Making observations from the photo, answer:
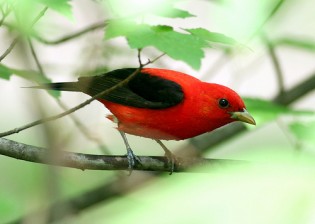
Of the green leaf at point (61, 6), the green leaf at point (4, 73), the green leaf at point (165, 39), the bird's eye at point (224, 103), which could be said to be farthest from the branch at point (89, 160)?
the bird's eye at point (224, 103)

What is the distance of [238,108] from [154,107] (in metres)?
0.53

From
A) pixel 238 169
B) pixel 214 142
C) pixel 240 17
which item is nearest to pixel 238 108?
pixel 240 17

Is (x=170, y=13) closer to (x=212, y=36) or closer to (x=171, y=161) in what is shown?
(x=212, y=36)

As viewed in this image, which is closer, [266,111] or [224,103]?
[266,111]

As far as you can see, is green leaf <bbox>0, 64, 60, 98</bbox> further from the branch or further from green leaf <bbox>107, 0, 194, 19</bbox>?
green leaf <bbox>107, 0, 194, 19</bbox>

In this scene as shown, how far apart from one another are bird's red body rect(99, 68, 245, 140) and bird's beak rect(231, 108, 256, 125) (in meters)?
0.03

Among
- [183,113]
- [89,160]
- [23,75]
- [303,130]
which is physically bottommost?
[89,160]

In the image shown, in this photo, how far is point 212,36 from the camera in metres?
2.71

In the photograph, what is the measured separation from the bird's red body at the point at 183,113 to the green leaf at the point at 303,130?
Answer: 379 mm

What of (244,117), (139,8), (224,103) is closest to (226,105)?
(224,103)

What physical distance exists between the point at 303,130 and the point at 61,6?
174 cm

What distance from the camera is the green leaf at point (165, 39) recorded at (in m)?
2.69

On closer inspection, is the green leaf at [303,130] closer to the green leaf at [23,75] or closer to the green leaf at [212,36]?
the green leaf at [212,36]

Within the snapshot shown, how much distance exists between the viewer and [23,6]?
2293 mm
